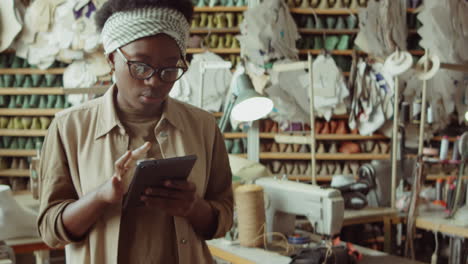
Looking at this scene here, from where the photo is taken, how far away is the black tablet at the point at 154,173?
44.8 inches

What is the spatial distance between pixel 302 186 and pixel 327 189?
6.1 inches

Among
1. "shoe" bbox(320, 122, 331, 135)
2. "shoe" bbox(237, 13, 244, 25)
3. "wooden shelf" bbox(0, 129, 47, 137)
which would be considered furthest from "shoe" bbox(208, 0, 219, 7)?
"wooden shelf" bbox(0, 129, 47, 137)

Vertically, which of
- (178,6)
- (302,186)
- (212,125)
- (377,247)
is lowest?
(377,247)

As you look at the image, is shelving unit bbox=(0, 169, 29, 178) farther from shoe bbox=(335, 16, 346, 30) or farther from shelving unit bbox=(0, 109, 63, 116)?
shoe bbox=(335, 16, 346, 30)

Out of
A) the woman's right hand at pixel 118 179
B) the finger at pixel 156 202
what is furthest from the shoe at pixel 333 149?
the woman's right hand at pixel 118 179

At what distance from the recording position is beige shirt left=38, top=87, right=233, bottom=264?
46.0 inches

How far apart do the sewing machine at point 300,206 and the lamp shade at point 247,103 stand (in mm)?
384

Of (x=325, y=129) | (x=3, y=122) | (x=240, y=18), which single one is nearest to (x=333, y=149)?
(x=325, y=129)

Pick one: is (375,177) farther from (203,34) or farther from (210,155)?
(203,34)

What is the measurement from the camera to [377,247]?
4.10m

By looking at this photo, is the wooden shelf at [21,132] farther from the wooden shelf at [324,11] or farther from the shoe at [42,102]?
the wooden shelf at [324,11]

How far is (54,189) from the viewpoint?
1165mm

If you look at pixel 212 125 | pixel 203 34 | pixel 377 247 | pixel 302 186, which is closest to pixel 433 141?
pixel 377 247

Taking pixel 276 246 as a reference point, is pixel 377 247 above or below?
below
